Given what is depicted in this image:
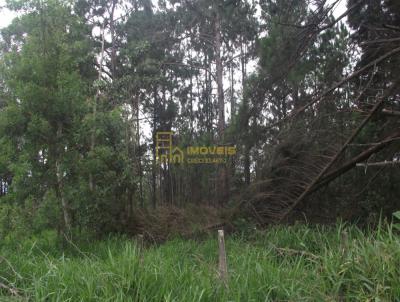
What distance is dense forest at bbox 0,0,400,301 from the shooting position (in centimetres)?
238

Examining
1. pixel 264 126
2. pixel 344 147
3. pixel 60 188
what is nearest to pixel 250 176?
pixel 264 126

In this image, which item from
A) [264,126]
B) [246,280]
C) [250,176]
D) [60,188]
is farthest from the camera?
[60,188]

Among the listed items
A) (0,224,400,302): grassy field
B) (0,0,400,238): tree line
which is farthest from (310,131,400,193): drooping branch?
(0,224,400,302): grassy field

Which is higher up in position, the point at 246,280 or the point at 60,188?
the point at 60,188

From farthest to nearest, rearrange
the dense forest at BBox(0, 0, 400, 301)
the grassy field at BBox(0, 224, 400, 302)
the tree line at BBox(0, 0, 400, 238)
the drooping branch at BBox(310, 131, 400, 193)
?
the tree line at BBox(0, 0, 400, 238), the drooping branch at BBox(310, 131, 400, 193), the dense forest at BBox(0, 0, 400, 301), the grassy field at BBox(0, 224, 400, 302)

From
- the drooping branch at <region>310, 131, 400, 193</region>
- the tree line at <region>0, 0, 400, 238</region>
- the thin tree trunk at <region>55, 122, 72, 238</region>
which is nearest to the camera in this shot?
the drooping branch at <region>310, 131, 400, 193</region>

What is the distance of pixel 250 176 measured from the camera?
5.49 meters

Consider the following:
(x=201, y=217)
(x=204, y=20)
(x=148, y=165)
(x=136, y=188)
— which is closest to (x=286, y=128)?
(x=201, y=217)

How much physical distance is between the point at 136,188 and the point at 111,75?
6.19 meters

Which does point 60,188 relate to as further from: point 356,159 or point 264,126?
point 356,159

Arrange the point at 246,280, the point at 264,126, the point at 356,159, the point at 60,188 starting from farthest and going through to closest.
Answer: the point at 60,188
the point at 264,126
the point at 356,159
the point at 246,280

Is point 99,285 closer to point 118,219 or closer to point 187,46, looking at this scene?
point 118,219

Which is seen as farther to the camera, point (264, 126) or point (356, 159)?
point (264, 126)

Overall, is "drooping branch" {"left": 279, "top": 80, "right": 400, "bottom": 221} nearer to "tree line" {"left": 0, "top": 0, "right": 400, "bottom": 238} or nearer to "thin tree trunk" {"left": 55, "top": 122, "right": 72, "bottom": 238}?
"tree line" {"left": 0, "top": 0, "right": 400, "bottom": 238}
